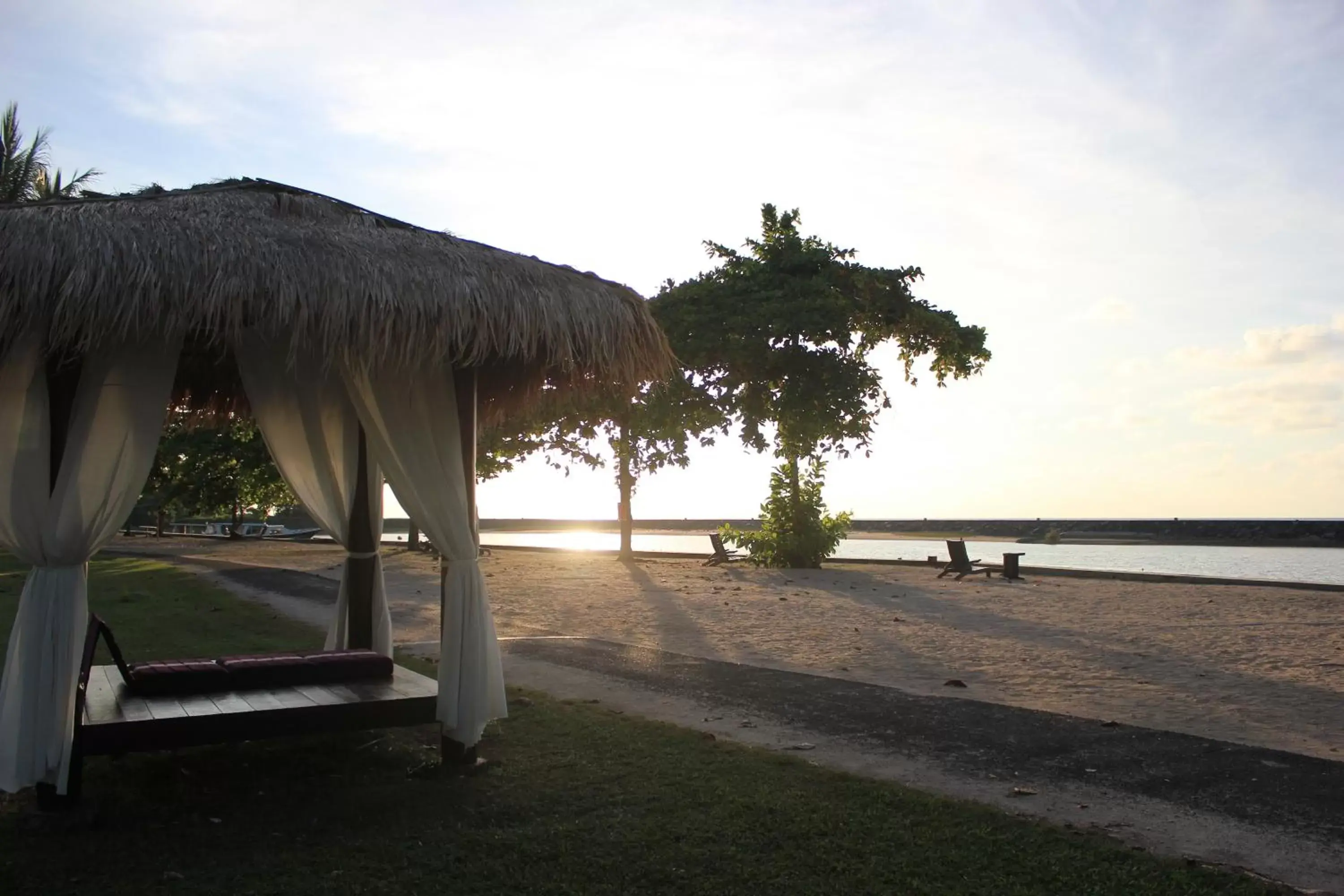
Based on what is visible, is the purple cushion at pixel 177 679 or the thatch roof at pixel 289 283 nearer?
the thatch roof at pixel 289 283

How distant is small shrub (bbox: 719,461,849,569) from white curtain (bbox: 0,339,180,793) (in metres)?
17.6

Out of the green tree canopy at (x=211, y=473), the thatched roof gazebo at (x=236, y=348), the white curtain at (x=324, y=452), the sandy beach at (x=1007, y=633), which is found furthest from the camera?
the green tree canopy at (x=211, y=473)

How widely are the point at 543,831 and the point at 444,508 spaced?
197cm

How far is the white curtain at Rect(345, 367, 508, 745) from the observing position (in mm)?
5590

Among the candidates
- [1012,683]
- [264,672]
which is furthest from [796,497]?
[264,672]

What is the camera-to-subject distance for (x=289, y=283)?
523 cm

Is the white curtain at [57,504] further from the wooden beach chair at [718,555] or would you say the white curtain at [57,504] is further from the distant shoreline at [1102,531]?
the distant shoreline at [1102,531]

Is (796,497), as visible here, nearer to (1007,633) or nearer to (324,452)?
(1007,633)

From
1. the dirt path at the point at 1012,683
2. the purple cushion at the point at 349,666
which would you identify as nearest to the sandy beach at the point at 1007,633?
the dirt path at the point at 1012,683

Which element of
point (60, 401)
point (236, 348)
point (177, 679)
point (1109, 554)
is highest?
point (236, 348)

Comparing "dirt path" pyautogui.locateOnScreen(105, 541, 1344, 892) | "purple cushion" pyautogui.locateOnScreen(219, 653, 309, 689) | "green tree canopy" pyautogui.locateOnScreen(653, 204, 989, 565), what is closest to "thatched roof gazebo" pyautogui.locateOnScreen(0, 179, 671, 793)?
"purple cushion" pyautogui.locateOnScreen(219, 653, 309, 689)

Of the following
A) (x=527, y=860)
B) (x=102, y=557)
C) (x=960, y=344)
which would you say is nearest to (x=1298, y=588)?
(x=960, y=344)

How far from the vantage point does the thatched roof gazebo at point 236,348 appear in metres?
4.83

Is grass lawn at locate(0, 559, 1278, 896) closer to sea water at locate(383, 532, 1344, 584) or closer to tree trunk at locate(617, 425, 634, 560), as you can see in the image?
sea water at locate(383, 532, 1344, 584)
